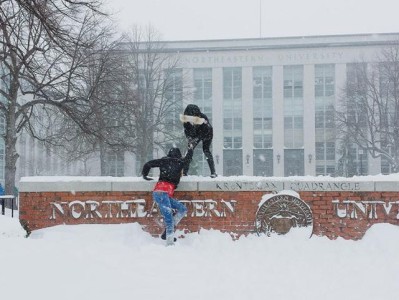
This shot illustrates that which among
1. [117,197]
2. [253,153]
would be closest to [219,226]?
[117,197]

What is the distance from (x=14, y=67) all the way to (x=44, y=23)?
9.87m

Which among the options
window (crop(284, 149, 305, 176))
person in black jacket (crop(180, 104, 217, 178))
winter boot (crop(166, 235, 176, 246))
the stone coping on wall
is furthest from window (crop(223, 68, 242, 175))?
winter boot (crop(166, 235, 176, 246))

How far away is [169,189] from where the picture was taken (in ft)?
25.1

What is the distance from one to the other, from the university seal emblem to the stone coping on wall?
20 cm

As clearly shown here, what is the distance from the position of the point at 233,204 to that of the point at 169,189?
125cm

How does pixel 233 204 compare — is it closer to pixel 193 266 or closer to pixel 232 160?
pixel 193 266

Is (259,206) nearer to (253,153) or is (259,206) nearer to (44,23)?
(44,23)

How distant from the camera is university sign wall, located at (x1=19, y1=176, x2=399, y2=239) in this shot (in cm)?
805

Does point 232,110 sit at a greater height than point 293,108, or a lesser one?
lesser

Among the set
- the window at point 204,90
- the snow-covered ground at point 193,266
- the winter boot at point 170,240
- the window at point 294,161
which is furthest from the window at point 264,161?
the winter boot at point 170,240

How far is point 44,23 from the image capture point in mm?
8211

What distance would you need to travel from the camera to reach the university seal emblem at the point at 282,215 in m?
8.03

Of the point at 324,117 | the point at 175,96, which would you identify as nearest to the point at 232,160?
the point at 324,117

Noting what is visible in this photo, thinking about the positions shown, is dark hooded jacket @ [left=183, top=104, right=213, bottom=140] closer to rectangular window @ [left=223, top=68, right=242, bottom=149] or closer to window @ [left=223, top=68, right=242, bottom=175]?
window @ [left=223, top=68, right=242, bottom=175]
